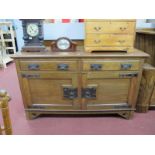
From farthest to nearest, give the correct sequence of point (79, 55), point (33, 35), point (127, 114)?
1. point (127, 114)
2. point (33, 35)
3. point (79, 55)

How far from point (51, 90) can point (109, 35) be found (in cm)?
88

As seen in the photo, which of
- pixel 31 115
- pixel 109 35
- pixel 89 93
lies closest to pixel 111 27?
pixel 109 35

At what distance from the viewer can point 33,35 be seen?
1851mm

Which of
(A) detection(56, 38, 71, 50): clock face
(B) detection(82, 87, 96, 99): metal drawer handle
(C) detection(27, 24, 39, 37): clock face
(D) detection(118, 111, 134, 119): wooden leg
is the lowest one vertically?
Answer: (D) detection(118, 111, 134, 119): wooden leg

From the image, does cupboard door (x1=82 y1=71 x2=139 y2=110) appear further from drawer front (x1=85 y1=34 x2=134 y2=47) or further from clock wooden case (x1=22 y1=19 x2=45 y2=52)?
clock wooden case (x1=22 y1=19 x2=45 y2=52)

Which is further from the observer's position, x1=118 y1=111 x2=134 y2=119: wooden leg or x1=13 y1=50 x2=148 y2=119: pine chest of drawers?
x1=118 y1=111 x2=134 y2=119: wooden leg

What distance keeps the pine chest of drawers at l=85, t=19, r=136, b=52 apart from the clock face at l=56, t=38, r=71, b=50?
208mm

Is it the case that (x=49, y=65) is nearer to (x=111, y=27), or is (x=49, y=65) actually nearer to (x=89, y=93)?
(x=89, y=93)

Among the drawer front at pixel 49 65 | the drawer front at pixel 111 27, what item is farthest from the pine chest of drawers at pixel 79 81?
the drawer front at pixel 111 27

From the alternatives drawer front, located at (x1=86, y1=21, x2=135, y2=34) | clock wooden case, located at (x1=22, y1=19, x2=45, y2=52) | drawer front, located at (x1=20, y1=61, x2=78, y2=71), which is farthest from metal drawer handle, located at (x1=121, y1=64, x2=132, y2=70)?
clock wooden case, located at (x1=22, y1=19, x2=45, y2=52)

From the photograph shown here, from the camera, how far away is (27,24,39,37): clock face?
1812 millimetres

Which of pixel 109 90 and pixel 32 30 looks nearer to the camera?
pixel 32 30

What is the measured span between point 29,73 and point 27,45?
1.04 feet
